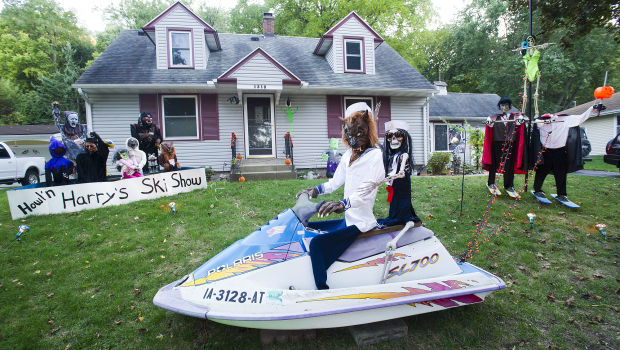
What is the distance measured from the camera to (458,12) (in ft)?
97.2

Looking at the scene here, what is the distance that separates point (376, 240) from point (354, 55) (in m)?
11.7

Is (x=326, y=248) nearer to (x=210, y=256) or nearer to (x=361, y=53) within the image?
(x=210, y=256)

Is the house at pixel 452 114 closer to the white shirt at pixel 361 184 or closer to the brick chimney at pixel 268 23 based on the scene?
the brick chimney at pixel 268 23

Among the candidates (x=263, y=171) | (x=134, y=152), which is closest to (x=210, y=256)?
(x=134, y=152)

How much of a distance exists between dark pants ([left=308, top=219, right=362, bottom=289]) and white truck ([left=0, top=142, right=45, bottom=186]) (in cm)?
1444

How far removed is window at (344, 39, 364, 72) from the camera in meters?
12.9

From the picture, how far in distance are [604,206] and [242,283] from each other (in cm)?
759

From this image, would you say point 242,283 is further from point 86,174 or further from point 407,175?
point 86,174

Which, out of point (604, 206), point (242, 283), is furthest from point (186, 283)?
point (604, 206)

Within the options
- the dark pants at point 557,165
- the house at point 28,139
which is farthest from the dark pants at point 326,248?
the house at point 28,139

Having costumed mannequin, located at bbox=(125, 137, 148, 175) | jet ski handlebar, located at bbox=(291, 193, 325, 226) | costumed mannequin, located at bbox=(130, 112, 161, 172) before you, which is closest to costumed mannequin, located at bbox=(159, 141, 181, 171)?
costumed mannequin, located at bbox=(130, 112, 161, 172)

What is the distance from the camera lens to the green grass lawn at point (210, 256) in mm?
2793

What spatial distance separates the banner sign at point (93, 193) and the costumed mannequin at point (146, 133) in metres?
1.35

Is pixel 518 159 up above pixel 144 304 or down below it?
above
